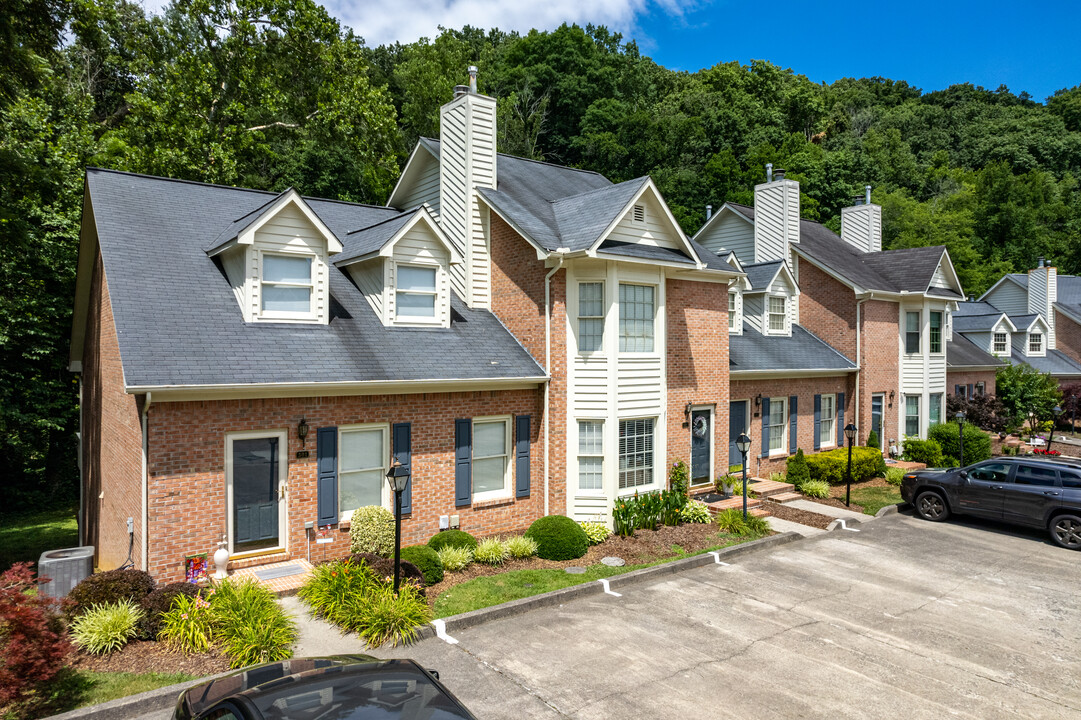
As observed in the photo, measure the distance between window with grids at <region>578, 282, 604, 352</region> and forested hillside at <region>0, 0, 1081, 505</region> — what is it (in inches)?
514

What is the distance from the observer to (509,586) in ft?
37.8

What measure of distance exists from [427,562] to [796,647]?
20.3 ft

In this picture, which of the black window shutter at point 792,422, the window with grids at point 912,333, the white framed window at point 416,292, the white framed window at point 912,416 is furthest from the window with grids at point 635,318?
the white framed window at point 912,416

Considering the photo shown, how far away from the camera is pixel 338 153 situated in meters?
38.3

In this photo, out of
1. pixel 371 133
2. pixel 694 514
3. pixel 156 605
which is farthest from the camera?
pixel 371 133

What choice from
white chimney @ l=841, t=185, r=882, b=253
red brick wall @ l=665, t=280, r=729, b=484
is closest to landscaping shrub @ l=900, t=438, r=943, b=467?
white chimney @ l=841, t=185, r=882, b=253

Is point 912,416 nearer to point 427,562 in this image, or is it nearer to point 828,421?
point 828,421

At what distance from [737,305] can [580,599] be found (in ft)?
44.4

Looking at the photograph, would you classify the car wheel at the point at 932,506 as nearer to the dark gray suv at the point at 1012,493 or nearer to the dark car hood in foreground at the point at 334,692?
the dark gray suv at the point at 1012,493

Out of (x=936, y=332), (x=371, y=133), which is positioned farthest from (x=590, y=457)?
(x=371, y=133)

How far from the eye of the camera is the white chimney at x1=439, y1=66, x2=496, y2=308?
1650 centimetres

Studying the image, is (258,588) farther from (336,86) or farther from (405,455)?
(336,86)

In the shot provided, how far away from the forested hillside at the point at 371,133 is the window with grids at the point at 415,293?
351 inches

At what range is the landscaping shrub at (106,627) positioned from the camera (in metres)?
8.53
